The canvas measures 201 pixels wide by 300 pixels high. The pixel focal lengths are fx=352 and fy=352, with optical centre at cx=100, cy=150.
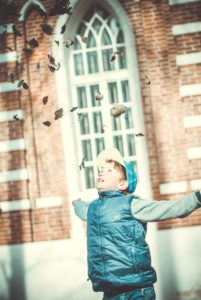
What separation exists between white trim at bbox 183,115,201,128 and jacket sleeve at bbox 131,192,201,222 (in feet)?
10.6

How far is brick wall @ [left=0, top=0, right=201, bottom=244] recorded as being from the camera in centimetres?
535

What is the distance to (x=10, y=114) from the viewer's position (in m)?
5.73

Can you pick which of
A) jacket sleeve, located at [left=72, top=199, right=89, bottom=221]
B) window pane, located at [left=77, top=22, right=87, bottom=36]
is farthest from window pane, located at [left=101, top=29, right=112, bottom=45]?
jacket sleeve, located at [left=72, top=199, right=89, bottom=221]

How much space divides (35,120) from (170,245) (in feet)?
9.36

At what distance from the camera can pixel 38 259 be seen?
5477mm

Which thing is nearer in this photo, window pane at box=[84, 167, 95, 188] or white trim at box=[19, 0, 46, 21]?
white trim at box=[19, 0, 46, 21]

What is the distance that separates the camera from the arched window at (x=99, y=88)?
19.2ft

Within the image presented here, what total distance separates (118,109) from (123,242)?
361 centimetres

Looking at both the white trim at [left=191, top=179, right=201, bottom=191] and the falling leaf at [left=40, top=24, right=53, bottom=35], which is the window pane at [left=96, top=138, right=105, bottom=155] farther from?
the falling leaf at [left=40, top=24, right=53, bottom=35]

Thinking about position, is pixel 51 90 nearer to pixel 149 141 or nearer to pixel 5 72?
pixel 5 72

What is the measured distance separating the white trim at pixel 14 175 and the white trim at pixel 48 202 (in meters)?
0.44

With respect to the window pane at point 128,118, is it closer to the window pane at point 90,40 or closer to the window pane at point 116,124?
the window pane at point 116,124

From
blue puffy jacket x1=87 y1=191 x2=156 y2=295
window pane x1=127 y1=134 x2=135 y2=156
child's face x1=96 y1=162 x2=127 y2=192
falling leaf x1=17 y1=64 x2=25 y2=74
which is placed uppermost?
falling leaf x1=17 y1=64 x2=25 y2=74

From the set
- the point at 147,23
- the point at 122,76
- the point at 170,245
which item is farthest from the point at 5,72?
the point at 170,245
